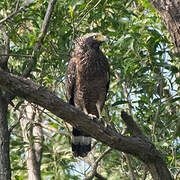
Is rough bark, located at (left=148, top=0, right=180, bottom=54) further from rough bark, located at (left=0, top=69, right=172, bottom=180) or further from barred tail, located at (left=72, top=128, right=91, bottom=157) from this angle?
barred tail, located at (left=72, top=128, right=91, bottom=157)

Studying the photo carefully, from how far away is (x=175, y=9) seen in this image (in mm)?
4016

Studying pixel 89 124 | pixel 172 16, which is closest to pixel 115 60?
pixel 172 16

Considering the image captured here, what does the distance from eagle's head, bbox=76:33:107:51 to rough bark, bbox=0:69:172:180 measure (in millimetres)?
1387

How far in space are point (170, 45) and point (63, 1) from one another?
1362 millimetres

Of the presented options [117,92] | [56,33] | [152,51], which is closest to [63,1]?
[56,33]

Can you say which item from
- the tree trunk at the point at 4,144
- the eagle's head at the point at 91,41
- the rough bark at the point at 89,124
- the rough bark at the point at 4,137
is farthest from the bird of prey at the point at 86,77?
the tree trunk at the point at 4,144

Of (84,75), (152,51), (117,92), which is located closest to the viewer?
(152,51)

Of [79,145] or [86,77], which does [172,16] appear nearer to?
[86,77]

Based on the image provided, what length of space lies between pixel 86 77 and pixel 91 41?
0.46m

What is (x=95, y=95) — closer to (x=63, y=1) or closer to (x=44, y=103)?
(x=63, y=1)

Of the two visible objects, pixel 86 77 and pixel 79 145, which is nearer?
pixel 86 77

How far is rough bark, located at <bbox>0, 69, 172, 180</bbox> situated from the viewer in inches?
126

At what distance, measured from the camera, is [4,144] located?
12.1ft

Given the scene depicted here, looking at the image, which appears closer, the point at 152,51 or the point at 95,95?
the point at 152,51
